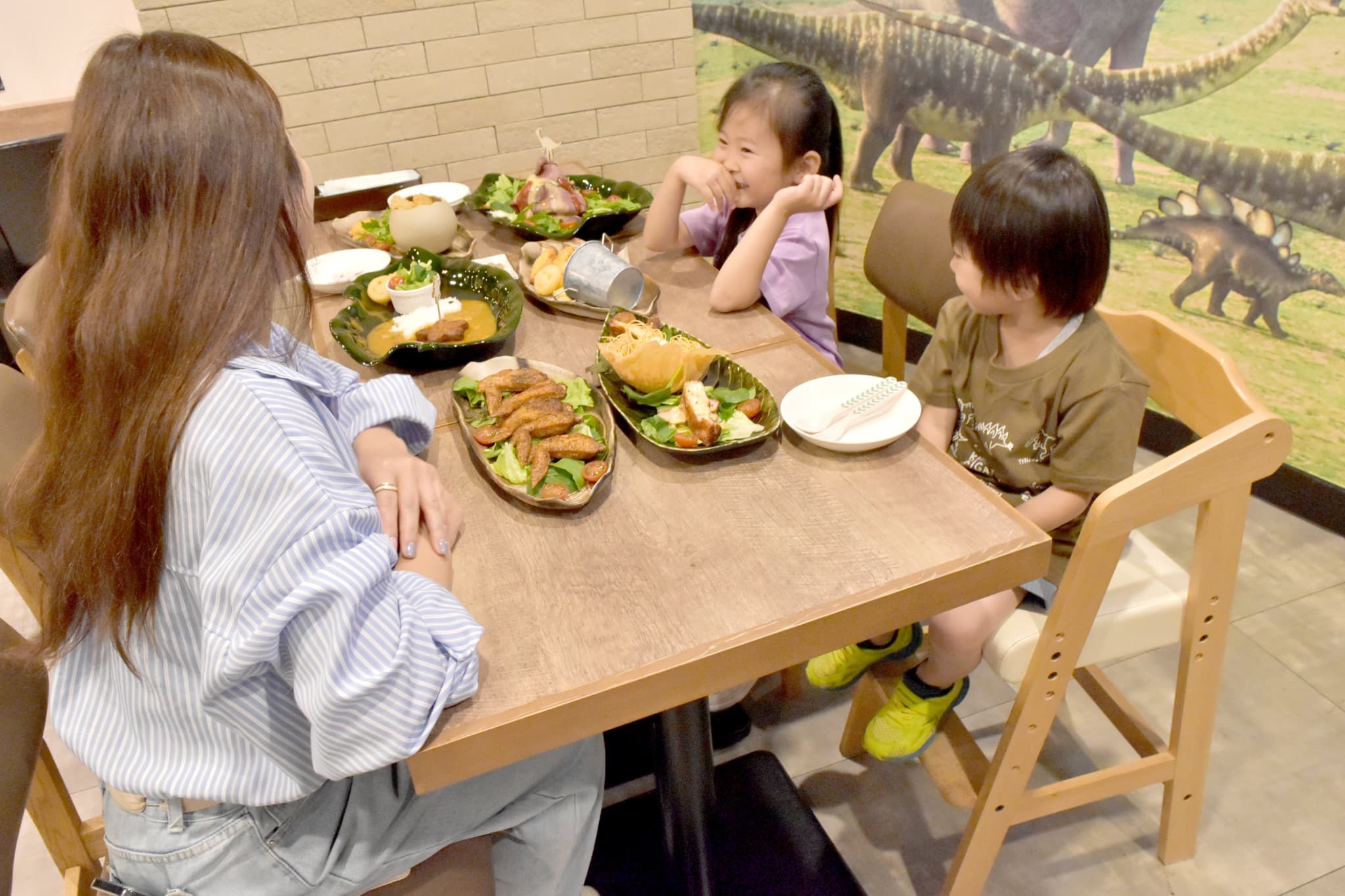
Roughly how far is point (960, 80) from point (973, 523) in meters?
2.27

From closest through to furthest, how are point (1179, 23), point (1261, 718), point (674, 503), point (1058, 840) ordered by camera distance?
point (674, 503)
point (1058, 840)
point (1261, 718)
point (1179, 23)

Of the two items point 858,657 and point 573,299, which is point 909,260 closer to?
point 573,299

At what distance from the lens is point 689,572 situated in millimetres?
973

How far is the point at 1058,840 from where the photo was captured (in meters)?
1.61

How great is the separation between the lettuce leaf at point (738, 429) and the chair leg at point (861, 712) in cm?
58

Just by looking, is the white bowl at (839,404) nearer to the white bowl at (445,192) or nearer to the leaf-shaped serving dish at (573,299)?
the leaf-shaped serving dish at (573,299)

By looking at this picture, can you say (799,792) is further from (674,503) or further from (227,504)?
(227,504)

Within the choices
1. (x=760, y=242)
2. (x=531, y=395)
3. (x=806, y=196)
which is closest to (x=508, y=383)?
(x=531, y=395)

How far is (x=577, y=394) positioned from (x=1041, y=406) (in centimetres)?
68

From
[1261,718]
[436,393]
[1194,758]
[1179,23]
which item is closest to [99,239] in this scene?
[436,393]

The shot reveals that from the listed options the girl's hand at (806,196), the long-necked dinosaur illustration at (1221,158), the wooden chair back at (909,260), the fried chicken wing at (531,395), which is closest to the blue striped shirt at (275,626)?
the fried chicken wing at (531,395)

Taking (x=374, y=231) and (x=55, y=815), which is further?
(x=374, y=231)

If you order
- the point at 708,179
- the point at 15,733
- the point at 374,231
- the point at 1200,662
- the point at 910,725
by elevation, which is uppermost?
the point at 708,179

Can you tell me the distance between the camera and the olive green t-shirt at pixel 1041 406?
1.27m
